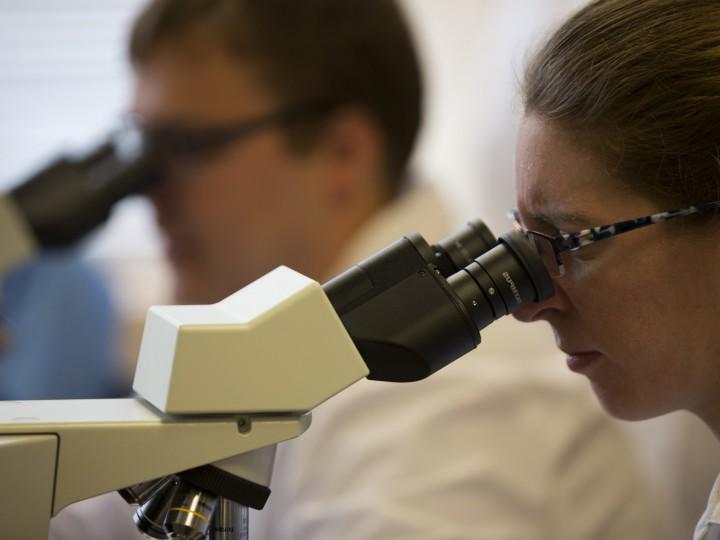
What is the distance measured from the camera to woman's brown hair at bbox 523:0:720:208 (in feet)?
2.24

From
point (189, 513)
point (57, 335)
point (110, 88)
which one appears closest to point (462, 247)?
point (189, 513)

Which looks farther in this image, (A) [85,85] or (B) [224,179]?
(A) [85,85]

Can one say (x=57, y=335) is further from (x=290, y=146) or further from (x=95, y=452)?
(x=95, y=452)

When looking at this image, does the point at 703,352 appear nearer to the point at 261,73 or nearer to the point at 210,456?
the point at 210,456

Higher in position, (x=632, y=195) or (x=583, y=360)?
(x=632, y=195)

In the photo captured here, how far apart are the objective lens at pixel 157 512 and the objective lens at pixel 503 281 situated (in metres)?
0.25

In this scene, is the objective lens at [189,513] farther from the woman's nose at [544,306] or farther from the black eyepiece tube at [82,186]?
the black eyepiece tube at [82,186]

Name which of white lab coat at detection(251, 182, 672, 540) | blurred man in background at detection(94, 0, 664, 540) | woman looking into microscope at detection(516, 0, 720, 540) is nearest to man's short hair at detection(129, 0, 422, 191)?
blurred man in background at detection(94, 0, 664, 540)

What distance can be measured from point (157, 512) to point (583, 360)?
374 millimetres

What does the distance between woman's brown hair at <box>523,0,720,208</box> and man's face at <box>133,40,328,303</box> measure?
82 centimetres

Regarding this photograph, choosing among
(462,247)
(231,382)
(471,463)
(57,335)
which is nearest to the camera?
(231,382)

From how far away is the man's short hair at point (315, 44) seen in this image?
1.48m

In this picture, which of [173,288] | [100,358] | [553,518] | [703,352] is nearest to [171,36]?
[173,288]

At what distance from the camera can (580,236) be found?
0.72 m
